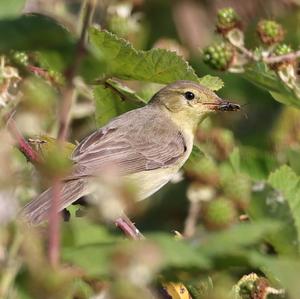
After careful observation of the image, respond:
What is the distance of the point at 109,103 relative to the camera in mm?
3785

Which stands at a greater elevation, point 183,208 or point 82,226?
point 82,226

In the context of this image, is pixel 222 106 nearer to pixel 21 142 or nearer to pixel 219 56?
pixel 219 56

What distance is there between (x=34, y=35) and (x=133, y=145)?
380 centimetres

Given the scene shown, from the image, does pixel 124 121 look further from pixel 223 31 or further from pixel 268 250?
pixel 268 250

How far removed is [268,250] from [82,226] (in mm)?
853

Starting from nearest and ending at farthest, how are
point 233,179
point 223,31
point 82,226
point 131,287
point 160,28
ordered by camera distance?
point 131,287 < point 82,226 < point 233,179 < point 223,31 < point 160,28

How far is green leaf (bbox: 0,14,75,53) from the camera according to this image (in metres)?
1.39

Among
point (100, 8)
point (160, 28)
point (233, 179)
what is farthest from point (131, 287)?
point (160, 28)

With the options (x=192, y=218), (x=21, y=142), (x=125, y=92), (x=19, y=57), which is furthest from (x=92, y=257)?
(x=192, y=218)

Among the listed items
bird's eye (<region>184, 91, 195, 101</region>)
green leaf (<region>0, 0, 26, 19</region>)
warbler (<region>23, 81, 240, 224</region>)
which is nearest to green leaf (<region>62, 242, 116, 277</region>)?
green leaf (<region>0, 0, 26, 19</region>)

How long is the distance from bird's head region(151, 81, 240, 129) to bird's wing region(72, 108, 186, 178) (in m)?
0.13

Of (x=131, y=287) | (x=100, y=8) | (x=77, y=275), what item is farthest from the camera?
(x=100, y=8)

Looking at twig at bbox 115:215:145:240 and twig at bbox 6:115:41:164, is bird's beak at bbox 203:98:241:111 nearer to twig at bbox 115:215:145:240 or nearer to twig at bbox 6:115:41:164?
twig at bbox 115:215:145:240

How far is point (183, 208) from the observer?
6.19 metres
